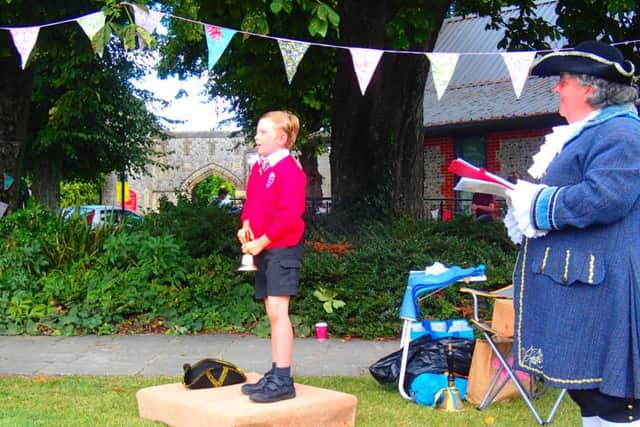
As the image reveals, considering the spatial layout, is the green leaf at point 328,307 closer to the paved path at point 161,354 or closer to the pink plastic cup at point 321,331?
the pink plastic cup at point 321,331

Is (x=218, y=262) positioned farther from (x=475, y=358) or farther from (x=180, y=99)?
(x=180, y=99)

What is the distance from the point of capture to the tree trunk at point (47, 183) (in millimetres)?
23344

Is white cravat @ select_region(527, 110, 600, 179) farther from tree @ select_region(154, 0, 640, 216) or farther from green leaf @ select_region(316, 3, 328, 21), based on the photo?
tree @ select_region(154, 0, 640, 216)

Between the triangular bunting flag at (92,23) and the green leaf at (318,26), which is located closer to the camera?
the triangular bunting flag at (92,23)

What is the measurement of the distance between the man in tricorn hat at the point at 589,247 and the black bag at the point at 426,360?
2428mm

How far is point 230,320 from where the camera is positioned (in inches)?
329

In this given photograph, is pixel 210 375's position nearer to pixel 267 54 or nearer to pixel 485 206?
pixel 485 206

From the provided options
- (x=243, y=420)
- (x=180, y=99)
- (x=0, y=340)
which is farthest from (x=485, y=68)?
(x=243, y=420)

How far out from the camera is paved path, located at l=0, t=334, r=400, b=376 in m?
6.64

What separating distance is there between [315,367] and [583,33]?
6.90m

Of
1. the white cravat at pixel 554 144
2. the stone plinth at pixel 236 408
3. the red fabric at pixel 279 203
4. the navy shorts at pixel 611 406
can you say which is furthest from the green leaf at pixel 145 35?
the navy shorts at pixel 611 406

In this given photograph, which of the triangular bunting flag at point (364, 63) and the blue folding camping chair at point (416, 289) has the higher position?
the triangular bunting flag at point (364, 63)

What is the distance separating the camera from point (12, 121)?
1098cm

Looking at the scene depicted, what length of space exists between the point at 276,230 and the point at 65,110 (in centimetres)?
1198
